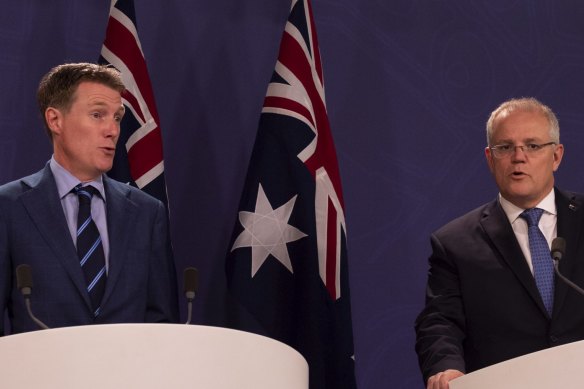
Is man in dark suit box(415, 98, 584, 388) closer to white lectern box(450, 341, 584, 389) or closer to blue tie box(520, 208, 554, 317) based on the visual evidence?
blue tie box(520, 208, 554, 317)

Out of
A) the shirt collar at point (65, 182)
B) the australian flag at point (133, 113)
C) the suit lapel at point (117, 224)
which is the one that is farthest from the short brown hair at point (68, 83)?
the australian flag at point (133, 113)

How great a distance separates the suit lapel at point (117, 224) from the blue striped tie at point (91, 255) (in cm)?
3

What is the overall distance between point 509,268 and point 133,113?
1601 millimetres

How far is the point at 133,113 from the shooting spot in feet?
14.1

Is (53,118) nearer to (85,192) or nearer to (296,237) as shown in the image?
(85,192)

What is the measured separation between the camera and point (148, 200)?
3637 mm

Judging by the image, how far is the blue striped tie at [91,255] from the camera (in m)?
3.35

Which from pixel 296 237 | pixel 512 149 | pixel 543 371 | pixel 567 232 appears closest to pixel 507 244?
pixel 567 232

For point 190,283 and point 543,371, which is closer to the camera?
point 543,371

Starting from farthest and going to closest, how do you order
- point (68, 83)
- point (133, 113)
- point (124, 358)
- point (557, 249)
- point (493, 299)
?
1. point (133, 113)
2. point (68, 83)
3. point (493, 299)
4. point (557, 249)
5. point (124, 358)

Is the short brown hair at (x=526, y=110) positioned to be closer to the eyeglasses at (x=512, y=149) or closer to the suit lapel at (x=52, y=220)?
the eyeglasses at (x=512, y=149)

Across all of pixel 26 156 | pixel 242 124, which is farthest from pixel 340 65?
pixel 26 156

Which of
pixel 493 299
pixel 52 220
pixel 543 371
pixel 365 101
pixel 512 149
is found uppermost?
pixel 365 101

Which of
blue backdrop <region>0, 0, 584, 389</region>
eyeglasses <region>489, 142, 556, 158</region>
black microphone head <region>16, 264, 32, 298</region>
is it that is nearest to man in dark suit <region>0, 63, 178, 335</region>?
black microphone head <region>16, 264, 32, 298</region>
